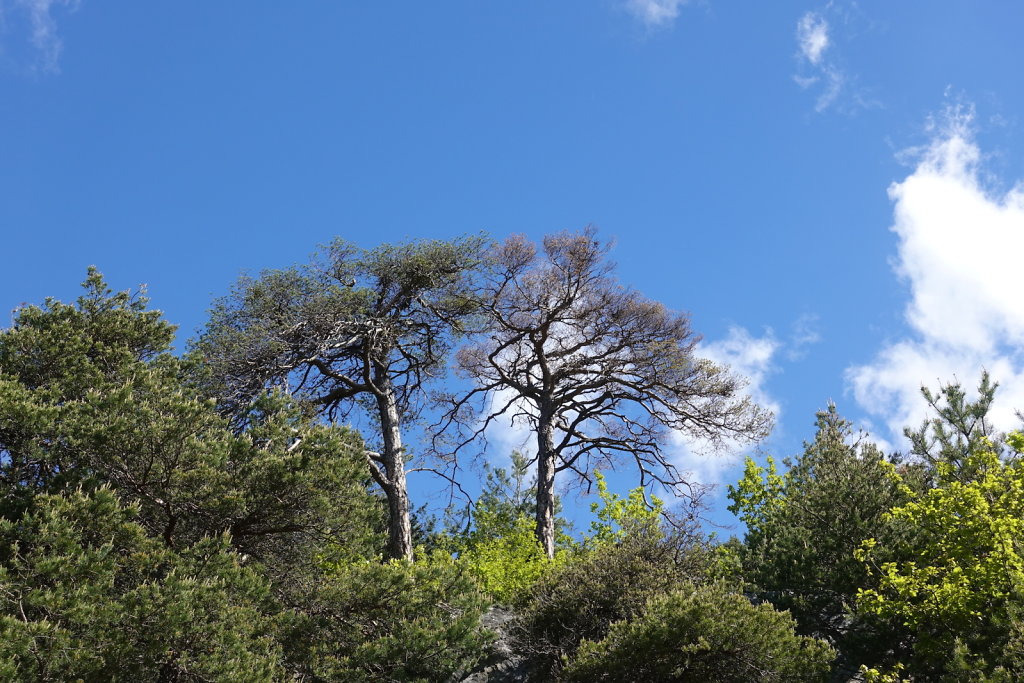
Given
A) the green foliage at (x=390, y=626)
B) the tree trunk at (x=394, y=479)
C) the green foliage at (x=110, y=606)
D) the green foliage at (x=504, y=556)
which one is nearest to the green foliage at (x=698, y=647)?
the green foliage at (x=390, y=626)

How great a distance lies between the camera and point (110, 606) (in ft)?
37.1

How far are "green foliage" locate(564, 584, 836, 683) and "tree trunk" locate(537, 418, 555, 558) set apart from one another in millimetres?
10751

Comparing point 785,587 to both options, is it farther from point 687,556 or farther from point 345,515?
point 345,515

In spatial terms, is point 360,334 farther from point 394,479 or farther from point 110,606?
point 110,606

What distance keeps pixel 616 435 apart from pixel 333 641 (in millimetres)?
13282

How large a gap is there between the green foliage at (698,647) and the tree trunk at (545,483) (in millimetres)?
10751

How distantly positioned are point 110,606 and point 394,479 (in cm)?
1118

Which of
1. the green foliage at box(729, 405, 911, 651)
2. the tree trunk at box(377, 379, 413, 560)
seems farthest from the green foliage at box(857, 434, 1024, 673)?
the tree trunk at box(377, 379, 413, 560)

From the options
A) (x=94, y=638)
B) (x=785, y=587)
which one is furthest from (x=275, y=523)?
(x=785, y=587)

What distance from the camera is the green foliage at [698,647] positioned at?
13.0 m

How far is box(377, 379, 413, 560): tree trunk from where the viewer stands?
21828mm

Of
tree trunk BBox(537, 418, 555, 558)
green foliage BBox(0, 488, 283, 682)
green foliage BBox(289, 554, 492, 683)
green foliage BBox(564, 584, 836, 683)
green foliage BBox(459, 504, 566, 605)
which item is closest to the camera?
green foliage BBox(0, 488, 283, 682)

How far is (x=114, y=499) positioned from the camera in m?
12.6

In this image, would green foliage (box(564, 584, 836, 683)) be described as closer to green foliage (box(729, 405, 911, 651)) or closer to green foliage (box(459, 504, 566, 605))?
green foliage (box(729, 405, 911, 651))
